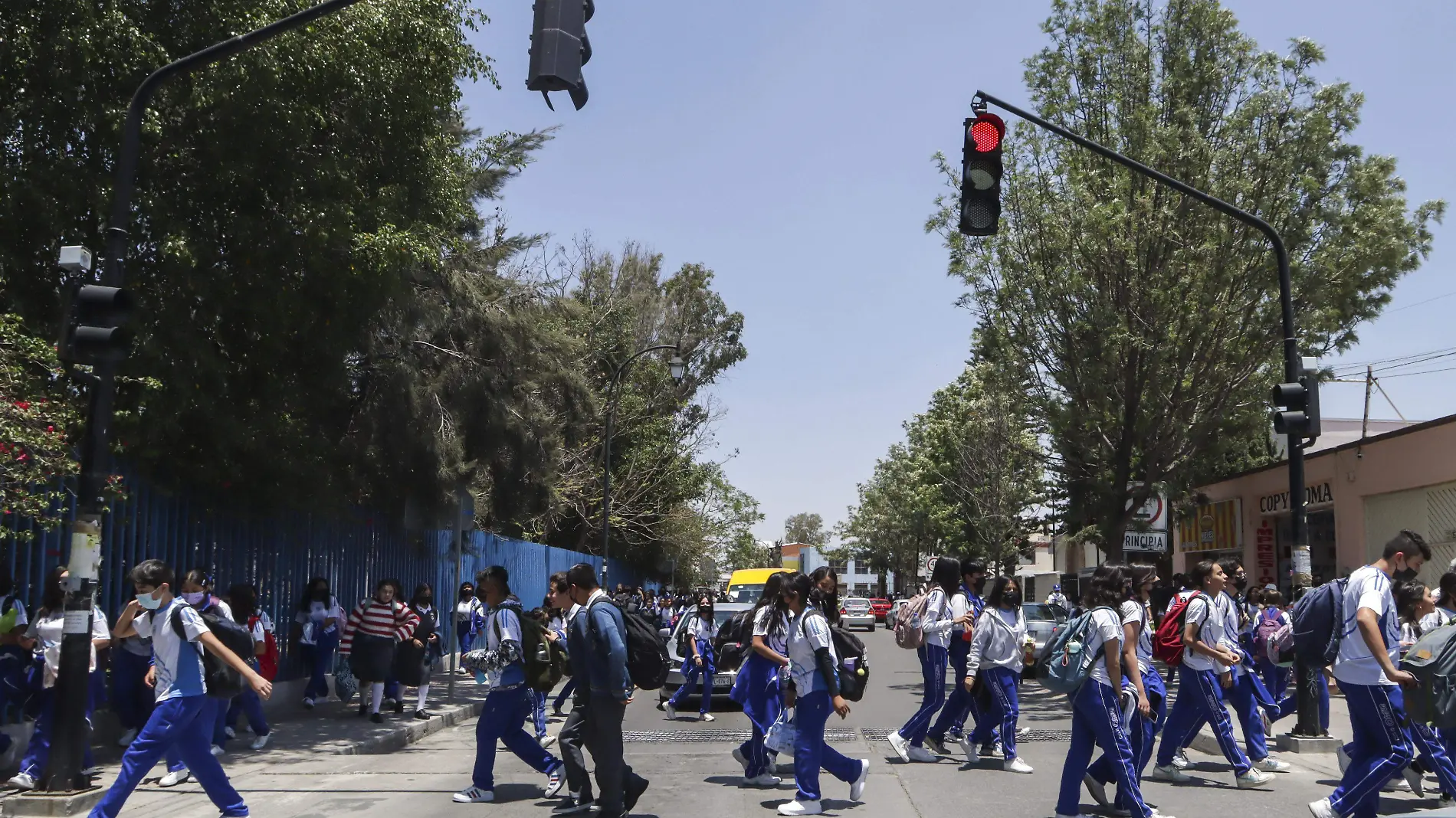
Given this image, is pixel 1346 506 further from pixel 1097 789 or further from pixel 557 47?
pixel 557 47

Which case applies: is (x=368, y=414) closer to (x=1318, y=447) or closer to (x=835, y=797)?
(x=835, y=797)

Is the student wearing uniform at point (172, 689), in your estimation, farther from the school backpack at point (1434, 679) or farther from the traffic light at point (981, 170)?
the school backpack at point (1434, 679)

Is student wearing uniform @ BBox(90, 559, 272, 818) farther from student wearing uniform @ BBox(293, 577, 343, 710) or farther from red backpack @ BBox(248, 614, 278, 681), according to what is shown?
student wearing uniform @ BBox(293, 577, 343, 710)

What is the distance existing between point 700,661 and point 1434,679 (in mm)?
9861

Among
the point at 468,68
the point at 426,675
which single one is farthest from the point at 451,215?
the point at 426,675

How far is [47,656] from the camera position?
31.3ft

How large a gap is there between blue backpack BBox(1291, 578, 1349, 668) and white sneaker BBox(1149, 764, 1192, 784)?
2402 millimetres

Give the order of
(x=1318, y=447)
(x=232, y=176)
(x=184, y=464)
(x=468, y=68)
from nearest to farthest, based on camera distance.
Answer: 1. (x=232, y=176)
2. (x=184, y=464)
3. (x=468, y=68)
4. (x=1318, y=447)

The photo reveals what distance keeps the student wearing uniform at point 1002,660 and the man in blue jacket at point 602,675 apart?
362cm

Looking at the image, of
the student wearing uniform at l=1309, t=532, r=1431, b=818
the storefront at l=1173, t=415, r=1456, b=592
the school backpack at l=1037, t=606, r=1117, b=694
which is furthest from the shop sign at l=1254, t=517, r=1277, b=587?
the school backpack at l=1037, t=606, r=1117, b=694

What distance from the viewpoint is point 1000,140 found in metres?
9.58

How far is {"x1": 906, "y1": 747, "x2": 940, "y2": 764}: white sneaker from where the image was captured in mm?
11094

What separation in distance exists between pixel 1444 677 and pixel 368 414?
12.7 m

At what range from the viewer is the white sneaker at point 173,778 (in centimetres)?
970
